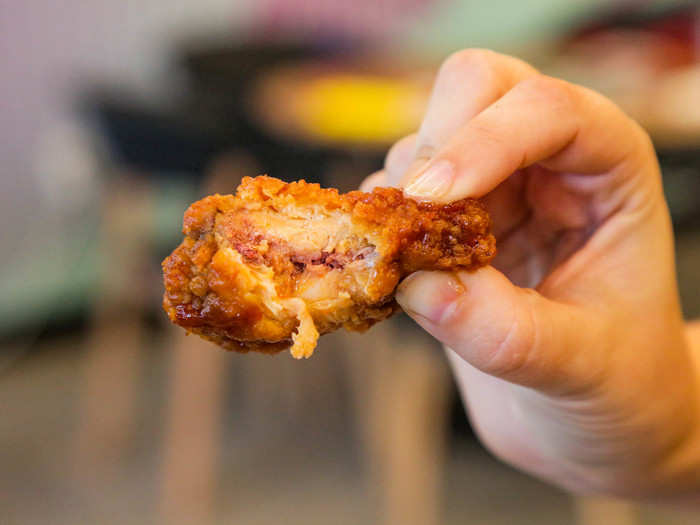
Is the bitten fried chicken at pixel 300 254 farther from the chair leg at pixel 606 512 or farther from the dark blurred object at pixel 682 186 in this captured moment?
the chair leg at pixel 606 512

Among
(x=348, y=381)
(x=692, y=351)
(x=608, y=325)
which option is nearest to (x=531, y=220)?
(x=608, y=325)

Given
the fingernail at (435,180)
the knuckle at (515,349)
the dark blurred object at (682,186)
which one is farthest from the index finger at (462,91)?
the dark blurred object at (682,186)

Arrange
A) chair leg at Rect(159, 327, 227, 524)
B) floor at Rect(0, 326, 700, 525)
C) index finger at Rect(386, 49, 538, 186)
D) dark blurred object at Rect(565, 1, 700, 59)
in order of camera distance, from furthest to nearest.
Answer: dark blurred object at Rect(565, 1, 700, 59)
floor at Rect(0, 326, 700, 525)
chair leg at Rect(159, 327, 227, 524)
index finger at Rect(386, 49, 538, 186)

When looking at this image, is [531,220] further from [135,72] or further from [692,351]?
[135,72]

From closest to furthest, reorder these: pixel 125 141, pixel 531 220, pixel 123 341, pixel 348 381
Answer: pixel 531 220, pixel 125 141, pixel 123 341, pixel 348 381

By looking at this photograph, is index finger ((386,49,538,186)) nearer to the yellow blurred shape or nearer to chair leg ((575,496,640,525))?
the yellow blurred shape

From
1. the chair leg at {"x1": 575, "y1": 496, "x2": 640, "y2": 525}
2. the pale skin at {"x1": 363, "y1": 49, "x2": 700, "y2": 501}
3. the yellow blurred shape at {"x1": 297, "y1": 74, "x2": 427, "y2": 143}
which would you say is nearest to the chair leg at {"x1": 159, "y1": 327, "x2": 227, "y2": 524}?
the yellow blurred shape at {"x1": 297, "y1": 74, "x2": 427, "y2": 143}

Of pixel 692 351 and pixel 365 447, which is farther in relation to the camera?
pixel 365 447

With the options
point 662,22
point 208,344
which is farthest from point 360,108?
point 662,22

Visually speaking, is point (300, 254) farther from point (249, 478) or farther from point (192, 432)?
point (249, 478)
